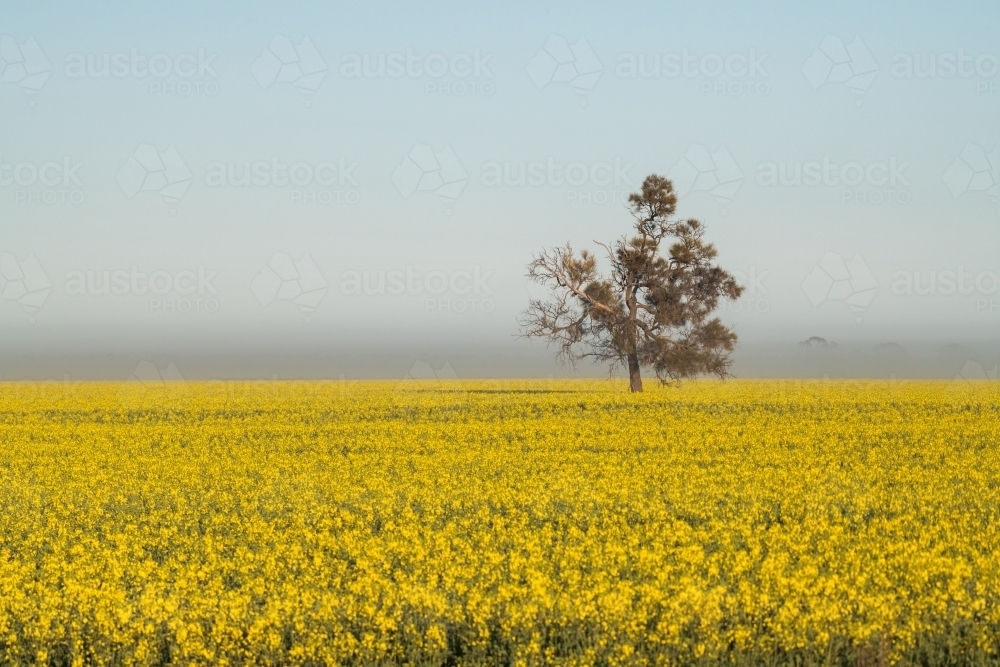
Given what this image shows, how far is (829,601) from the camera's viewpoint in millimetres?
9688

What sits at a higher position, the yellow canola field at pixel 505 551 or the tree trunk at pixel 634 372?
the tree trunk at pixel 634 372

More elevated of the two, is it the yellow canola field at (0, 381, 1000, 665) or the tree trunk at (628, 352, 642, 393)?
the tree trunk at (628, 352, 642, 393)

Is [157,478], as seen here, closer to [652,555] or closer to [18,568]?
[18,568]

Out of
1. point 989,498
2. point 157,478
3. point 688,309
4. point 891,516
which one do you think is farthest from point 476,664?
point 688,309

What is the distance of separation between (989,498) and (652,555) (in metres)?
7.84

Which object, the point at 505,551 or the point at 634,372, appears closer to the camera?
the point at 505,551

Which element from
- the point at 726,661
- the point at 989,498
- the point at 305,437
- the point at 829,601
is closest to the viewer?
the point at 726,661

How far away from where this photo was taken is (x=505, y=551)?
488 inches

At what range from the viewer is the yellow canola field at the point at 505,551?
361 inches

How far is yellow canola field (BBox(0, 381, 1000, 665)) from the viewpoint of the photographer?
9.16m

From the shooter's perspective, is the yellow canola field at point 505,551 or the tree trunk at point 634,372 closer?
the yellow canola field at point 505,551

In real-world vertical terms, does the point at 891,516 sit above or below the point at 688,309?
below

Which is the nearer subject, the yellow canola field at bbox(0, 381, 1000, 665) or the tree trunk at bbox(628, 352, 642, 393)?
the yellow canola field at bbox(0, 381, 1000, 665)

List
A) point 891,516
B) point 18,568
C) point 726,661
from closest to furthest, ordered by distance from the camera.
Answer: point 726,661, point 18,568, point 891,516
